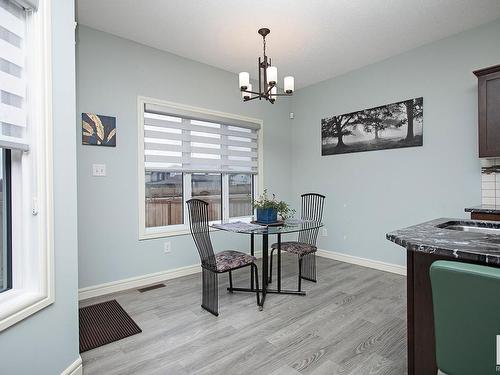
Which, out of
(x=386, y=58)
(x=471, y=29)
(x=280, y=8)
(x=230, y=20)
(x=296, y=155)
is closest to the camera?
(x=280, y=8)

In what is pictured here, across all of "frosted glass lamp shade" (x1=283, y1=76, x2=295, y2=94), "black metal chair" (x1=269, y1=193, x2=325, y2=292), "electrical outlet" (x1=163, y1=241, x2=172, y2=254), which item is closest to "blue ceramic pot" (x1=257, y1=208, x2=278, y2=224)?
"black metal chair" (x1=269, y1=193, x2=325, y2=292)

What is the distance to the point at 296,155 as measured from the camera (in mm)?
4789

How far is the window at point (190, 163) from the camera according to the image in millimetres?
3283

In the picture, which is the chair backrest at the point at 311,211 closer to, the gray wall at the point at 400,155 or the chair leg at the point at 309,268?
the chair leg at the point at 309,268

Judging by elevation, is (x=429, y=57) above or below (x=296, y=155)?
above

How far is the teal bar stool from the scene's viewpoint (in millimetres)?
806

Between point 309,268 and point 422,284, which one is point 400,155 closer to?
point 309,268

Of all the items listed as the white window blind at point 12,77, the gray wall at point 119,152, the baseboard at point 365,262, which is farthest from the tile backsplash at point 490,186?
the white window blind at point 12,77

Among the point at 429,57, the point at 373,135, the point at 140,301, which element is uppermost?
the point at 429,57

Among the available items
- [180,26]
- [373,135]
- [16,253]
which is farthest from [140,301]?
[373,135]

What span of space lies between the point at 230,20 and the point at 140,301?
9.73ft

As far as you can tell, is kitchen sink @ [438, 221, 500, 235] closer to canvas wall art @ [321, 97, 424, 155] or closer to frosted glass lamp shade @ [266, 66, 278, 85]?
frosted glass lamp shade @ [266, 66, 278, 85]

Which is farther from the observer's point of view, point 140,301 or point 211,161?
point 211,161

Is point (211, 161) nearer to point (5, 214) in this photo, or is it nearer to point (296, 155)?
point (296, 155)
